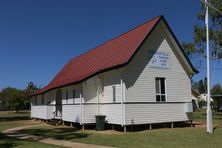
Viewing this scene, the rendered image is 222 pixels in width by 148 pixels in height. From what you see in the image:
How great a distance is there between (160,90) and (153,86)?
684 mm

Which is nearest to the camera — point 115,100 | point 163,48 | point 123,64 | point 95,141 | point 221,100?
point 95,141

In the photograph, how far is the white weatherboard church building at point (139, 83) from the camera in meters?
20.4

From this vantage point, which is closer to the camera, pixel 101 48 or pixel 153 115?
pixel 153 115

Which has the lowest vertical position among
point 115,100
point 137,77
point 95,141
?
point 95,141

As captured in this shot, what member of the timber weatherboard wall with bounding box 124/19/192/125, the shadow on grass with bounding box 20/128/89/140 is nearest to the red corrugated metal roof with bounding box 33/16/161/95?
the timber weatherboard wall with bounding box 124/19/192/125

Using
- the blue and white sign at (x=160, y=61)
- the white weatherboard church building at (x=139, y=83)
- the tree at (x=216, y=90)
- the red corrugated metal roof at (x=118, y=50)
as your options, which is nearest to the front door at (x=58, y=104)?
the red corrugated metal roof at (x=118, y=50)

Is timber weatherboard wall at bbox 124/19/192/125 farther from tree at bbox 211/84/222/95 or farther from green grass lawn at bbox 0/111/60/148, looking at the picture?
tree at bbox 211/84/222/95

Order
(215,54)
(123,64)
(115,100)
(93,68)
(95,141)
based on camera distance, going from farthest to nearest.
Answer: (215,54) → (93,68) → (115,100) → (123,64) → (95,141)

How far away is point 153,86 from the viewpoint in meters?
21.7

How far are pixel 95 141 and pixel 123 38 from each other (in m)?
11.1

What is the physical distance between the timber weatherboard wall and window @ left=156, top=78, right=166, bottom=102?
247mm

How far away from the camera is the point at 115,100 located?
830 inches

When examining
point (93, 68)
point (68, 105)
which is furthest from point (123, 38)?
point (68, 105)

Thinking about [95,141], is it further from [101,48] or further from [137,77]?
[101,48]
